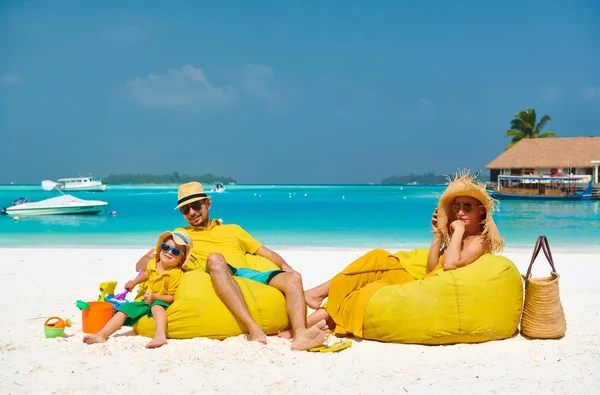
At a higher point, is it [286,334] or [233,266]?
[233,266]

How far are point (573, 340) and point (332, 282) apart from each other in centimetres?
173

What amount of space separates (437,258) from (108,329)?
244 cm

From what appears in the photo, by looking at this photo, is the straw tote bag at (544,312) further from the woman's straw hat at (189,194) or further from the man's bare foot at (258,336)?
the woman's straw hat at (189,194)

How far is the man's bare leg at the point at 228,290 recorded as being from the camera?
12.6 feet

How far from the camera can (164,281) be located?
402 cm

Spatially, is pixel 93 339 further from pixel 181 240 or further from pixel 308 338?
pixel 308 338

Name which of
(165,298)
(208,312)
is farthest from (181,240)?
(208,312)

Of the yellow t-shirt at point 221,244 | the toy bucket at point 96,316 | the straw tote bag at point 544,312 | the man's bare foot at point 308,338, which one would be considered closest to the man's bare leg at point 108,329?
the toy bucket at point 96,316

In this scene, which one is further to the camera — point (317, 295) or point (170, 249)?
point (317, 295)

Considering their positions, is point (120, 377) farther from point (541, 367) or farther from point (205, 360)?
point (541, 367)

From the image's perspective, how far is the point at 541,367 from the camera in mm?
3357

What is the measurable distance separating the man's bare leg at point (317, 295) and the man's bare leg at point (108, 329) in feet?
4.34

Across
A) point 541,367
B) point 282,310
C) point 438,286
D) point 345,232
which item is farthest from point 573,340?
point 345,232

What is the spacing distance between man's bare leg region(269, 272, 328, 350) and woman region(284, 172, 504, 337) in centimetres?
19
